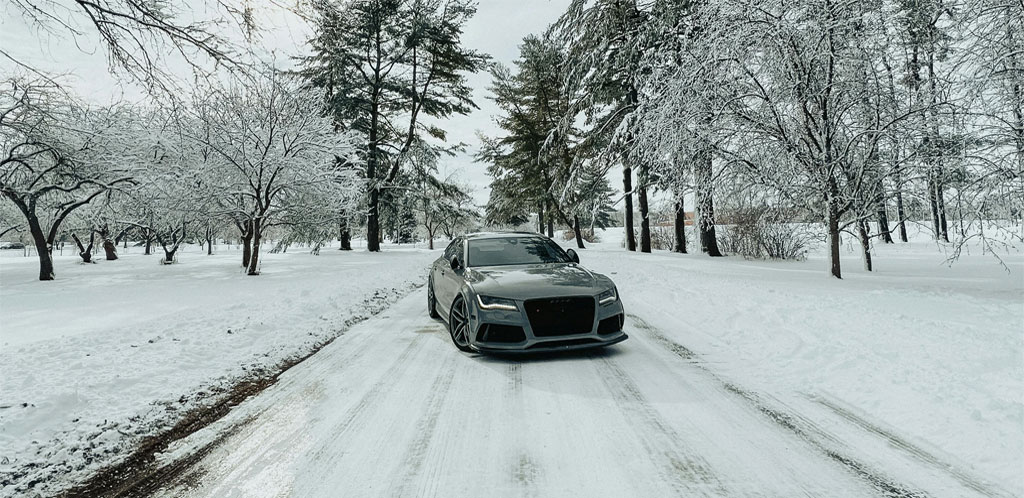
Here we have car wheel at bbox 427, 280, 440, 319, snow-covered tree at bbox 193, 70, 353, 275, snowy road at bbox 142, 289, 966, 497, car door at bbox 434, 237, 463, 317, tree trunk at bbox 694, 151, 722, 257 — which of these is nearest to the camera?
snowy road at bbox 142, 289, 966, 497

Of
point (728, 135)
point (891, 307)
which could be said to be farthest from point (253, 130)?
point (891, 307)

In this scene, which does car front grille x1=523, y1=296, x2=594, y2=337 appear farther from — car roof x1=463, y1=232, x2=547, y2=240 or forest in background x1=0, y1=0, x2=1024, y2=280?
forest in background x1=0, y1=0, x2=1024, y2=280

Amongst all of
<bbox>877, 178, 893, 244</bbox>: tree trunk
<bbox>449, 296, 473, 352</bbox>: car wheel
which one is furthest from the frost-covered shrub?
<bbox>449, 296, 473, 352</bbox>: car wheel

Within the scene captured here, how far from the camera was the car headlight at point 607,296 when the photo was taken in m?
5.44

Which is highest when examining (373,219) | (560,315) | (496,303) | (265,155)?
(265,155)

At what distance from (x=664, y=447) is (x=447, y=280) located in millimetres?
4460

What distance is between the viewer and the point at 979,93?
307 inches

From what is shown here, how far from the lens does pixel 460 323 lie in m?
5.81

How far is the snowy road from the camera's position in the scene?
2.69 meters

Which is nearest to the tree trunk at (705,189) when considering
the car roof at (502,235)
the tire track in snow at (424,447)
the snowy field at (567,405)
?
the snowy field at (567,405)

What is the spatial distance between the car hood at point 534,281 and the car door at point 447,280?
0.36 meters

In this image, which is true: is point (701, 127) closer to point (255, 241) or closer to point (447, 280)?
point (447, 280)

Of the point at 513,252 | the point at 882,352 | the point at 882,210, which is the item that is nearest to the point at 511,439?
the point at 513,252

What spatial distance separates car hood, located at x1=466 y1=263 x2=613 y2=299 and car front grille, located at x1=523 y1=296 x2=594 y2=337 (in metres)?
0.08
